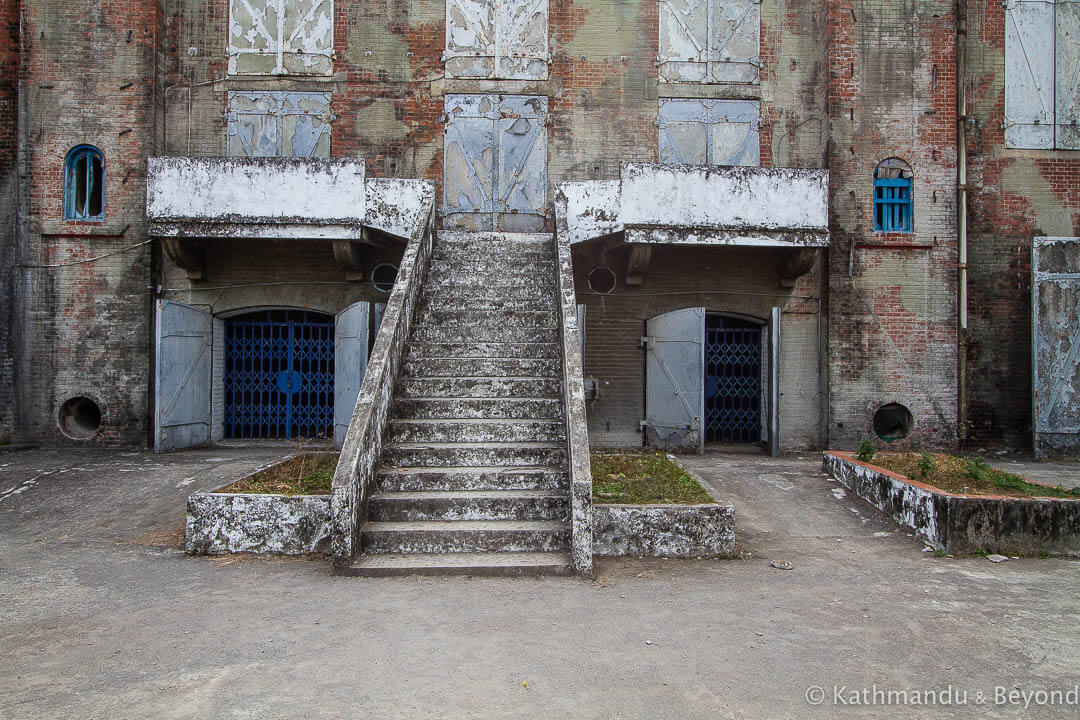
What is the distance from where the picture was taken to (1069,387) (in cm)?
1098

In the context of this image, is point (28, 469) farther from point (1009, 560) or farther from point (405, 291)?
point (1009, 560)

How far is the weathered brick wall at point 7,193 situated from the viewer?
1102 centimetres

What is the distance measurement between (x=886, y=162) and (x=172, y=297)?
466 inches

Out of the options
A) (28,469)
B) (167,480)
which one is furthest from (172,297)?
(167,480)

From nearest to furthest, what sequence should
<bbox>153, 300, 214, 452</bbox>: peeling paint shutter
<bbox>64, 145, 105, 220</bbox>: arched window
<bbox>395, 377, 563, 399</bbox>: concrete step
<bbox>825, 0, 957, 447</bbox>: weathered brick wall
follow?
<bbox>395, 377, 563, 399</bbox>: concrete step, <bbox>153, 300, 214, 452</bbox>: peeling paint shutter, <bbox>64, 145, 105, 220</bbox>: arched window, <bbox>825, 0, 957, 447</bbox>: weathered brick wall

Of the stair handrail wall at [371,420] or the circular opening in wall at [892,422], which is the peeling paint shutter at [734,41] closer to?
the circular opening in wall at [892,422]

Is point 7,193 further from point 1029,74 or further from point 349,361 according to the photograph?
point 1029,74

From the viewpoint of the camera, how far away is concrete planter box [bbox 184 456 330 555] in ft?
19.2

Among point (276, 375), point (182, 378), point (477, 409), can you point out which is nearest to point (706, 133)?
point (477, 409)

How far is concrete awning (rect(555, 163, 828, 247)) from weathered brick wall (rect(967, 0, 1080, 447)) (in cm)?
323

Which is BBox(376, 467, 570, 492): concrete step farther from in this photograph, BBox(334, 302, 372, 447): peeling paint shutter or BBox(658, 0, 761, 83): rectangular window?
BBox(658, 0, 761, 83): rectangular window

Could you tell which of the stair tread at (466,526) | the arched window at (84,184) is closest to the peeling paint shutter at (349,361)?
the arched window at (84,184)

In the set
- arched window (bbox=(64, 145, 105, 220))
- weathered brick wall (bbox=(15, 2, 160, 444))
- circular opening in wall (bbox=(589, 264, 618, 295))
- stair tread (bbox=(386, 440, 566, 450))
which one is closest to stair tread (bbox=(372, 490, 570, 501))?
stair tread (bbox=(386, 440, 566, 450))

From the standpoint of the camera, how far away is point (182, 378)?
10734mm
